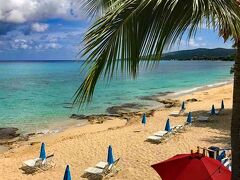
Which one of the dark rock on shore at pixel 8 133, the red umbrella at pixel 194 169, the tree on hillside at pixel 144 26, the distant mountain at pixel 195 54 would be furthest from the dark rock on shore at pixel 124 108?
the tree on hillside at pixel 144 26

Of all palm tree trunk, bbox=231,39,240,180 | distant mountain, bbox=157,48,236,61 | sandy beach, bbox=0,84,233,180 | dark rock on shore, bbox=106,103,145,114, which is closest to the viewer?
distant mountain, bbox=157,48,236,61

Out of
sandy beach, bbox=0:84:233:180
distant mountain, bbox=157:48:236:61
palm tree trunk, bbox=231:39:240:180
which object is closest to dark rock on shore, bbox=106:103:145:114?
sandy beach, bbox=0:84:233:180

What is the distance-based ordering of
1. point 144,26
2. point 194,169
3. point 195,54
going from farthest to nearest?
point 195,54 → point 194,169 → point 144,26

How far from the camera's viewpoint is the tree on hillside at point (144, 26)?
2357 mm

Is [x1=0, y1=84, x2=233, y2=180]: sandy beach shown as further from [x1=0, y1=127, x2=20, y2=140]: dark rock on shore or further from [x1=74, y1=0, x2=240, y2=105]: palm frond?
[x1=74, y1=0, x2=240, y2=105]: palm frond

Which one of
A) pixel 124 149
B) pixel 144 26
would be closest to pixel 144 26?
pixel 144 26

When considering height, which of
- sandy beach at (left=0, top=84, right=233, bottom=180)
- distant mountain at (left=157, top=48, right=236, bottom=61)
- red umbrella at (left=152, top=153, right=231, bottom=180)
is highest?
distant mountain at (left=157, top=48, right=236, bottom=61)

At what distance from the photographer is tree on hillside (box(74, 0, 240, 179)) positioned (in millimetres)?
2357

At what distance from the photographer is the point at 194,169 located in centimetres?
624

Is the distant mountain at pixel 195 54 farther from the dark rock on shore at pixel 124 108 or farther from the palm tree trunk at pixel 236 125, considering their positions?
the dark rock on shore at pixel 124 108

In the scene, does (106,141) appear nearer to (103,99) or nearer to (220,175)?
(220,175)

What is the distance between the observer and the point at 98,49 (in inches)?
96.6

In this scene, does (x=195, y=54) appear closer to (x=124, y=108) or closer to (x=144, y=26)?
(x=144, y=26)

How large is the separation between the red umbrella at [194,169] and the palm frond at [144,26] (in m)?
4.10
